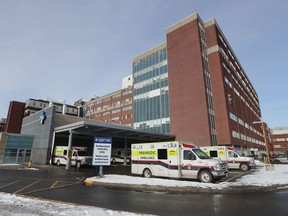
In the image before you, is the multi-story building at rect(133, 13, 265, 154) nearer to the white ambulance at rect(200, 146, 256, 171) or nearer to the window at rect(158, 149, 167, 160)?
the white ambulance at rect(200, 146, 256, 171)

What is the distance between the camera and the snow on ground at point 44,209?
5938mm

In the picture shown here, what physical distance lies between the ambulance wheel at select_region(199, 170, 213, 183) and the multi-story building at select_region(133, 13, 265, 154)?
25.8m

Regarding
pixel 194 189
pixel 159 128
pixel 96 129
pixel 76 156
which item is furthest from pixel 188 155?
pixel 159 128

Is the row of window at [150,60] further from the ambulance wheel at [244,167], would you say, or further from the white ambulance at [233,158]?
the ambulance wheel at [244,167]

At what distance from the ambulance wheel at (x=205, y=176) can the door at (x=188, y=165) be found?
43 cm

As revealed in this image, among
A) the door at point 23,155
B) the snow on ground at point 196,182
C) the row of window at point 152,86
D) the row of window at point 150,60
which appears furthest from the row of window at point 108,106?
the snow on ground at point 196,182

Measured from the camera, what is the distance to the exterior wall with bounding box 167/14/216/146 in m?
39.0

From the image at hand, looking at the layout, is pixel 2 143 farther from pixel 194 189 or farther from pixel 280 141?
pixel 280 141

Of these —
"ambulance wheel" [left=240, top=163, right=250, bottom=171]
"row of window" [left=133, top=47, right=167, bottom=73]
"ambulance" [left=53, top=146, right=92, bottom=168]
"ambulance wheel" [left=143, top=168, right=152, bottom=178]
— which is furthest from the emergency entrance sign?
"row of window" [left=133, top=47, right=167, bottom=73]

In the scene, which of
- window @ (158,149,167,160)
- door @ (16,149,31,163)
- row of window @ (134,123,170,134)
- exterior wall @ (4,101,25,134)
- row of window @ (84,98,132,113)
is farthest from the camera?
row of window @ (84,98,132,113)

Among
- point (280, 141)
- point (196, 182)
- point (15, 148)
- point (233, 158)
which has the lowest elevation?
point (196, 182)

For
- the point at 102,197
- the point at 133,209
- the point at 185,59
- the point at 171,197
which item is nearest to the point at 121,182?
the point at 102,197

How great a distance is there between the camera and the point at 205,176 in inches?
491

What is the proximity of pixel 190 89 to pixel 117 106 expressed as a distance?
36670mm
